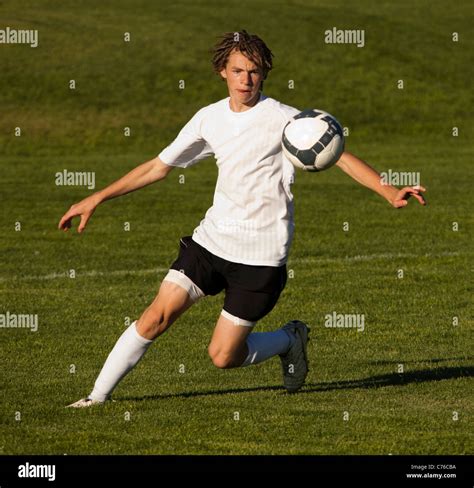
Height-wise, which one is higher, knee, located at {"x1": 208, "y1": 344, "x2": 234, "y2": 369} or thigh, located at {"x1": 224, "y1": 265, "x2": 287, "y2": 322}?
thigh, located at {"x1": 224, "y1": 265, "x2": 287, "y2": 322}

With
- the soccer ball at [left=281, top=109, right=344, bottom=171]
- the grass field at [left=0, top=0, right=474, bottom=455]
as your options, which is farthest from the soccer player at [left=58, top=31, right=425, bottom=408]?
the grass field at [left=0, top=0, right=474, bottom=455]

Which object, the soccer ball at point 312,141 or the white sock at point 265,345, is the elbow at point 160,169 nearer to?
the soccer ball at point 312,141

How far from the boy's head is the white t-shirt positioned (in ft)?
0.52

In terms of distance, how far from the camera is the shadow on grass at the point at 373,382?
32.4 ft

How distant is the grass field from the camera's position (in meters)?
8.84

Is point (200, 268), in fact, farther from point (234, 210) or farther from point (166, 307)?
point (234, 210)

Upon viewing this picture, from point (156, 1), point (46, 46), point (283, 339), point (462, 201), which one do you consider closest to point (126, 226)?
point (462, 201)

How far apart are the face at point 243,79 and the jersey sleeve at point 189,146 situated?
0.34 meters

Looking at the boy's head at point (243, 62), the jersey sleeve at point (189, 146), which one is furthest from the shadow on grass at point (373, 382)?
the boy's head at point (243, 62)

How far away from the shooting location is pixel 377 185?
8539mm

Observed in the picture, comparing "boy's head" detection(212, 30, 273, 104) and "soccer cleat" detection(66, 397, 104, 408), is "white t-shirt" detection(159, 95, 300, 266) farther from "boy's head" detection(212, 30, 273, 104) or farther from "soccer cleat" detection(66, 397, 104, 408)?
"soccer cleat" detection(66, 397, 104, 408)

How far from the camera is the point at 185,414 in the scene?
915cm
